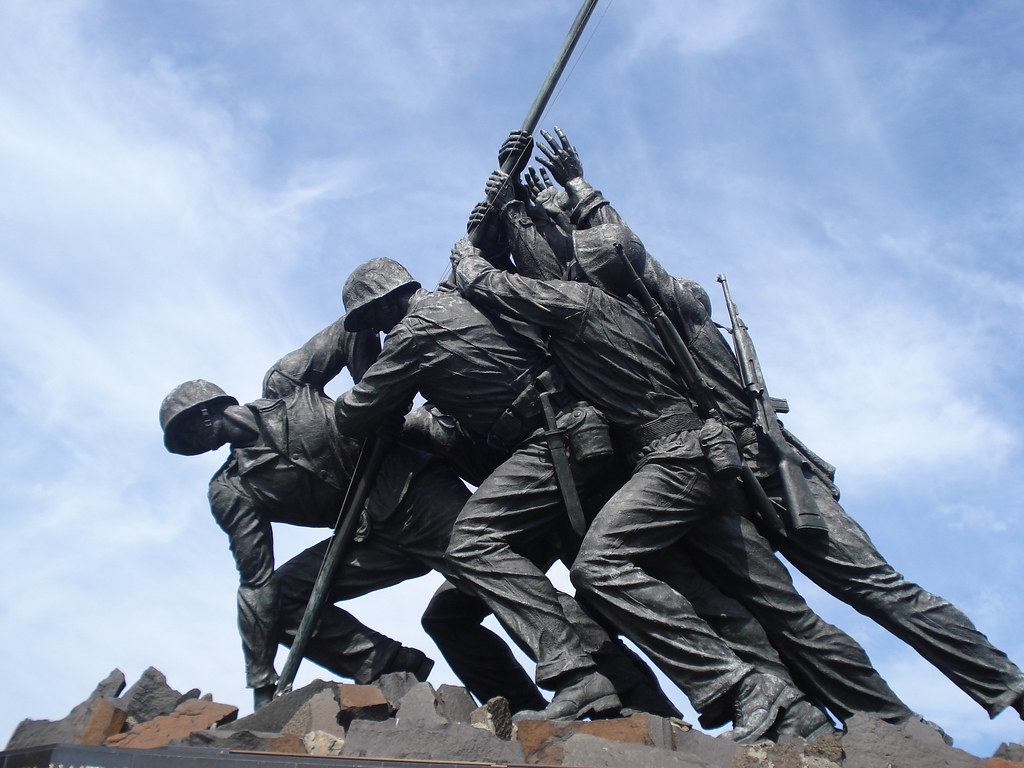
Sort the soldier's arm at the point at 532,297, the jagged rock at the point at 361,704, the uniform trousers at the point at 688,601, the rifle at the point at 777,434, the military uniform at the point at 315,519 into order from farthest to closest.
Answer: the military uniform at the point at 315,519 < the soldier's arm at the point at 532,297 < the rifle at the point at 777,434 < the uniform trousers at the point at 688,601 < the jagged rock at the point at 361,704

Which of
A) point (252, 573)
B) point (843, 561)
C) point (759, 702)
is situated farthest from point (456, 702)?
point (843, 561)

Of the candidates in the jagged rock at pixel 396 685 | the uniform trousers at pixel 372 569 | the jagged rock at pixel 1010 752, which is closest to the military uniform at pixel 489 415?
the uniform trousers at pixel 372 569

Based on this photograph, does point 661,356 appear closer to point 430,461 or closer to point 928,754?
point 430,461

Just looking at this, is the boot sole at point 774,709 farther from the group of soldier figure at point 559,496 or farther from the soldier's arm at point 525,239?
the soldier's arm at point 525,239

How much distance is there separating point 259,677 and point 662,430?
2.89 m

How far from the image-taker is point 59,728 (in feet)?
18.4

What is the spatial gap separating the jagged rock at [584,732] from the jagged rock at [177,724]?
160cm

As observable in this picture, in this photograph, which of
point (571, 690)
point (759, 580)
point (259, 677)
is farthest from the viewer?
point (259, 677)

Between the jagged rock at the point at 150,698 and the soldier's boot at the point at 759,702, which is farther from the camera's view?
the jagged rock at the point at 150,698

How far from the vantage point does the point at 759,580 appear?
6.05 m

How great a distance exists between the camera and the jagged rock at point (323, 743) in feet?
16.4

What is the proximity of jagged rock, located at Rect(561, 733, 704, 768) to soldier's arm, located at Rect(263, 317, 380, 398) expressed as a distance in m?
3.23

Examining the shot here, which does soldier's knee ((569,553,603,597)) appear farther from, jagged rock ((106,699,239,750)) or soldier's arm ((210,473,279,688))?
soldier's arm ((210,473,279,688))

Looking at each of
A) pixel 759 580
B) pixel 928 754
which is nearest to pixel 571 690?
pixel 759 580
